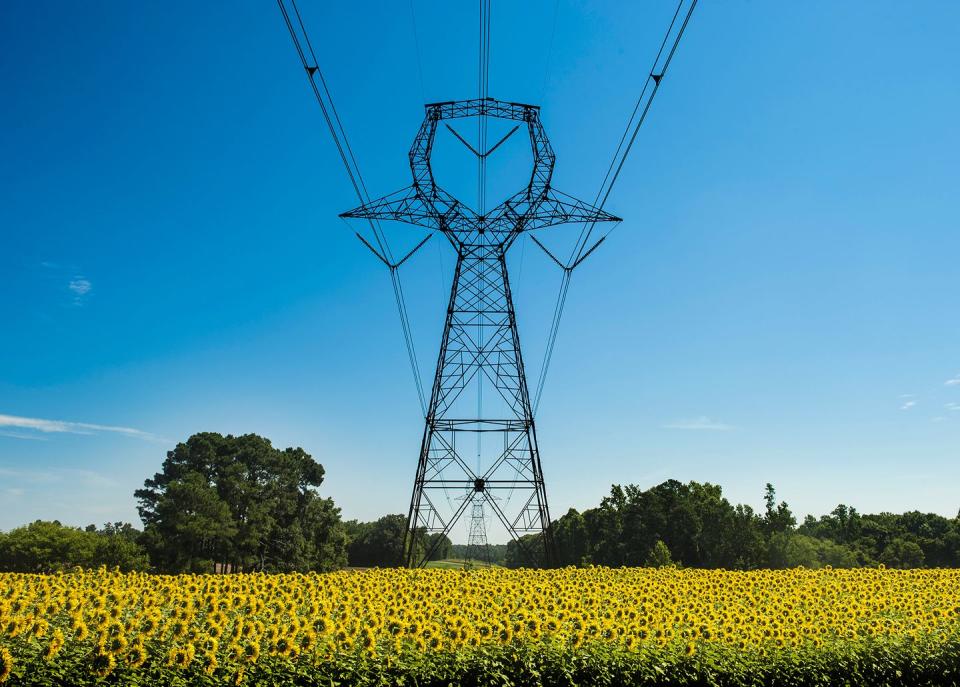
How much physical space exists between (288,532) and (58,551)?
18574 mm

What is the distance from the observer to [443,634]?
8734mm

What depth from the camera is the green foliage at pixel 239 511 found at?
175 feet

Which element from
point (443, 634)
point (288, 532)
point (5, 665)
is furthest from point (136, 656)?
point (288, 532)

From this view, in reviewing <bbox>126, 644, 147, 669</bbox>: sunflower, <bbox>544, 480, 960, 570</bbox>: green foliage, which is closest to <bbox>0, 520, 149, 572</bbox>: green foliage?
<bbox>544, 480, 960, 570</bbox>: green foliage

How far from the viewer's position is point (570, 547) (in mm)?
83188

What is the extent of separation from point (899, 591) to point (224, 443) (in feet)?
197

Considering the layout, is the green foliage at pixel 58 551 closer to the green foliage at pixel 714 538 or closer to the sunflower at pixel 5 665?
the green foliage at pixel 714 538

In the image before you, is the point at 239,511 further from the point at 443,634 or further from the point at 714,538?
the point at 443,634

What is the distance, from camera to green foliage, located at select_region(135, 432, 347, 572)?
53312 mm

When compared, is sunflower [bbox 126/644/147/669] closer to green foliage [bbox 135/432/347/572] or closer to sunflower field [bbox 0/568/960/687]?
sunflower field [bbox 0/568/960/687]

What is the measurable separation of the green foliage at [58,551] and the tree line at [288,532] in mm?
91

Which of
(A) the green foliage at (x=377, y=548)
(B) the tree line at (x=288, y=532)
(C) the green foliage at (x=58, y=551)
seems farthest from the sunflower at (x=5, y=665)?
(A) the green foliage at (x=377, y=548)

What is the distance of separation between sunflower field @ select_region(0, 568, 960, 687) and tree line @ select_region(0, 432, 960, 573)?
Answer: 37985 mm

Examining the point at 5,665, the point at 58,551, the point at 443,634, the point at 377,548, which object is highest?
the point at 377,548
